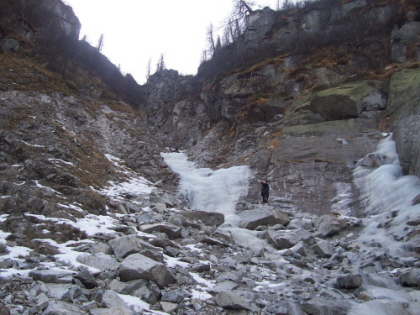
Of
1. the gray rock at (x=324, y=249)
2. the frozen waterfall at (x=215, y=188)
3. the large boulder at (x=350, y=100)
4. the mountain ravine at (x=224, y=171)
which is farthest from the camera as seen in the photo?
the large boulder at (x=350, y=100)

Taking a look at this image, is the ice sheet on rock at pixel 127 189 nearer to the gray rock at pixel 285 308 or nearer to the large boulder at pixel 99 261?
the large boulder at pixel 99 261

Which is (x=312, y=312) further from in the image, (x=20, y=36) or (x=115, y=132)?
(x=20, y=36)

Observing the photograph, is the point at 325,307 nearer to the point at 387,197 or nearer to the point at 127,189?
the point at 387,197

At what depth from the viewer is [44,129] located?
506 inches

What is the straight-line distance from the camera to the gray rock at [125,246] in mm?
5449

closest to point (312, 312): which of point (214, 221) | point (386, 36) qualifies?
point (214, 221)

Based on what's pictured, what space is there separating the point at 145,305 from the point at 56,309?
3.60ft

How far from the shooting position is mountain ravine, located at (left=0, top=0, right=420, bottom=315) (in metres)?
4.62

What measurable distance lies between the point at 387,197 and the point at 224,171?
8.73 metres

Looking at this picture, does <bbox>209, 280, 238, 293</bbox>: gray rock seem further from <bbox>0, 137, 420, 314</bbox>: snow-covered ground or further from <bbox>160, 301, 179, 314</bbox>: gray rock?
<bbox>160, 301, 179, 314</bbox>: gray rock

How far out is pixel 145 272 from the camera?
455 cm

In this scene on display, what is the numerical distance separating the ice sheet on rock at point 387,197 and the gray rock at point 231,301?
13.6 feet

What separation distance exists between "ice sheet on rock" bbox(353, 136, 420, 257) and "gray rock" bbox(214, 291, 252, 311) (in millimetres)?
4137

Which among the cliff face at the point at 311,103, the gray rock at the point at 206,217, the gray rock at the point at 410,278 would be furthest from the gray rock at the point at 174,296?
the cliff face at the point at 311,103
